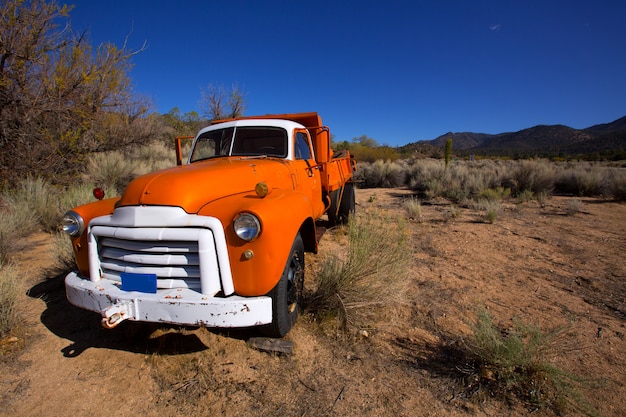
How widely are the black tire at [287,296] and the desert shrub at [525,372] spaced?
1412 mm

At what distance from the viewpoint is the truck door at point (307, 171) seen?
12.9ft

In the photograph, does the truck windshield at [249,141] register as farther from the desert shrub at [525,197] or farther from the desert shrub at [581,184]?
the desert shrub at [581,184]

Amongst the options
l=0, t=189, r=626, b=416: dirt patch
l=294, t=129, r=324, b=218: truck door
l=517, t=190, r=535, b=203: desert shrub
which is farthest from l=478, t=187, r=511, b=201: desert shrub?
l=294, t=129, r=324, b=218: truck door

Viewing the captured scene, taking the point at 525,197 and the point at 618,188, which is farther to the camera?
the point at 525,197

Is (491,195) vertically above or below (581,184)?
below

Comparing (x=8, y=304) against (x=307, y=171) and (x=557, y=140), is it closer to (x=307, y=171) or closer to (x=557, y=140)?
(x=307, y=171)

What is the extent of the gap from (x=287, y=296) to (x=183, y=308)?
33.8 inches

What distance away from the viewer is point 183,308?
204cm

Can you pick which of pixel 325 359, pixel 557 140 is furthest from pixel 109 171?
pixel 557 140

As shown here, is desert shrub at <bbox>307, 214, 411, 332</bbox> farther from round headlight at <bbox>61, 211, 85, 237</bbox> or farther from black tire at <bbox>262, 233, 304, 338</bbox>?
round headlight at <bbox>61, 211, 85, 237</bbox>

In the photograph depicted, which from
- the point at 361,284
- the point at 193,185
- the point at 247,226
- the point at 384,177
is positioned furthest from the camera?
the point at 384,177

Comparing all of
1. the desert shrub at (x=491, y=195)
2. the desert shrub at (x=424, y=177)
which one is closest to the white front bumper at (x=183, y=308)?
the desert shrub at (x=491, y=195)

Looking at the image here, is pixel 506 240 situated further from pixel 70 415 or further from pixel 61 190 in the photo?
pixel 61 190

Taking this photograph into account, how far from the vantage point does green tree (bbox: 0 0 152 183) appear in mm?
6203
